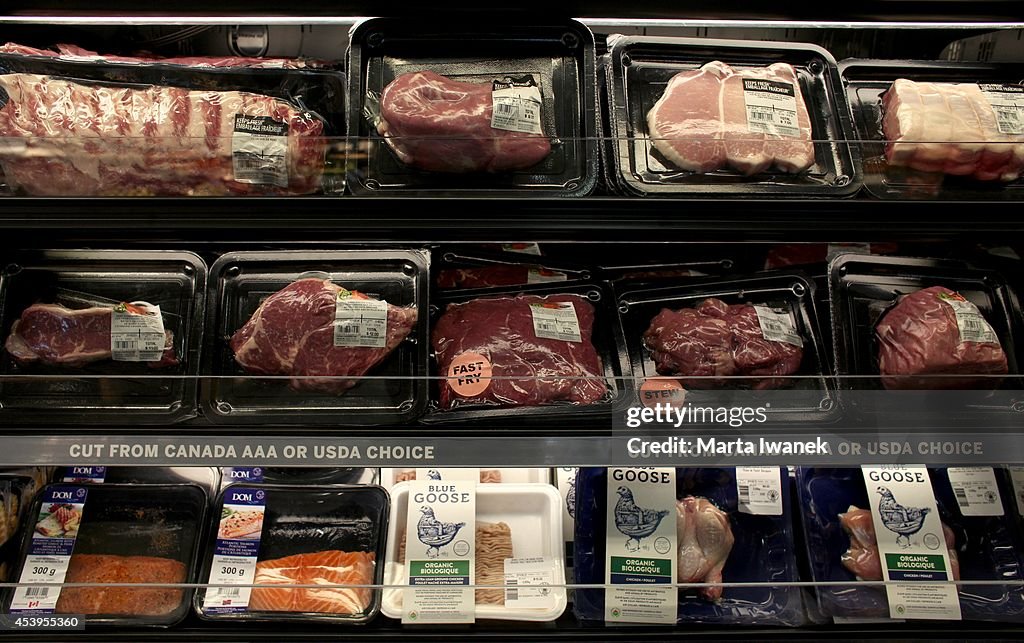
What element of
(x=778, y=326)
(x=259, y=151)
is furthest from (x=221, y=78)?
(x=778, y=326)

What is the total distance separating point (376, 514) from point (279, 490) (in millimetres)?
251

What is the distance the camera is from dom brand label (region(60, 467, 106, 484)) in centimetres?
187

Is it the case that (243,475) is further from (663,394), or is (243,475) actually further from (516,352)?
(663,394)

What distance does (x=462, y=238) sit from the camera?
144 cm

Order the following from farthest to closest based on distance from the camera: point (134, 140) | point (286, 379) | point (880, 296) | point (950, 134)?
point (880, 296) < point (950, 134) < point (286, 379) < point (134, 140)

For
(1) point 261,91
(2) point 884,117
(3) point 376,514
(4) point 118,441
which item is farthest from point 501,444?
(2) point 884,117

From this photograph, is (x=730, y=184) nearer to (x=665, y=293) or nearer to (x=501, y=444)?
(x=665, y=293)

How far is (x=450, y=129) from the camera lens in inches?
60.2

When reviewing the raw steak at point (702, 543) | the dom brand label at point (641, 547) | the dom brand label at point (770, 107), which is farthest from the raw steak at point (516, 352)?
the dom brand label at point (770, 107)

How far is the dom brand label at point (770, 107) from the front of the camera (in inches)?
63.6

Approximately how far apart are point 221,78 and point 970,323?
174 centimetres

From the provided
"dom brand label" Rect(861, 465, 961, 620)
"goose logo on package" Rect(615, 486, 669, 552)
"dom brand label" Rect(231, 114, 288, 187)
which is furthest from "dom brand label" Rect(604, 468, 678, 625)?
"dom brand label" Rect(231, 114, 288, 187)

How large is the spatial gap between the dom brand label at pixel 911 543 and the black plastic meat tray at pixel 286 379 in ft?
3.52

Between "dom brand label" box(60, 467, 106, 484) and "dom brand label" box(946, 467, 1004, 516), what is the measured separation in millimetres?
2081
